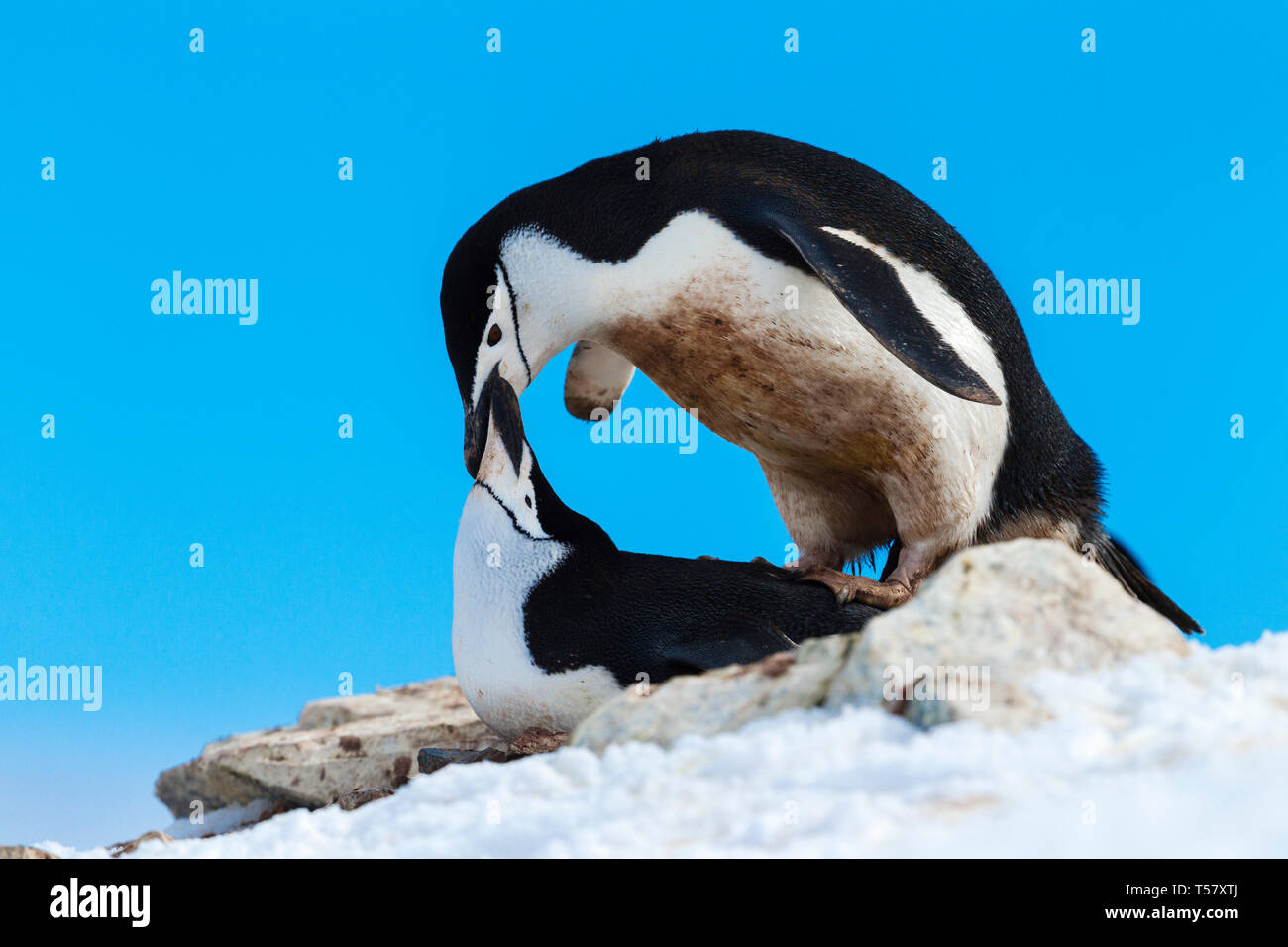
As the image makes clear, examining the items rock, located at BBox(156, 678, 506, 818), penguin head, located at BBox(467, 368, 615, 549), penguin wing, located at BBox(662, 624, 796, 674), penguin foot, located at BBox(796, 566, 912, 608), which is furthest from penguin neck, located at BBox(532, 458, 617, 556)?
rock, located at BBox(156, 678, 506, 818)

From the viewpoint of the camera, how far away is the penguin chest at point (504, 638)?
2.76 m

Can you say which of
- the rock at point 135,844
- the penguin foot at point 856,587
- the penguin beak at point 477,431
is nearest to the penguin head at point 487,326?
the penguin beak at point 477,431

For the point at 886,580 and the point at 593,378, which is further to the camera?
the point at 593,378

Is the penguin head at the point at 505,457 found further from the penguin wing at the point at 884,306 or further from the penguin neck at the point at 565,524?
the penguin wing at the point at 884,306

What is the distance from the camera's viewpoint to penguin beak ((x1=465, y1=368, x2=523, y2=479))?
3018mm

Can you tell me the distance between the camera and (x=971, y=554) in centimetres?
169

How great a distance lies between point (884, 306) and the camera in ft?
9.11

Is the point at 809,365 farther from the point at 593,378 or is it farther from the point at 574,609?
the point at 593,378

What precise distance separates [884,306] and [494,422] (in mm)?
995

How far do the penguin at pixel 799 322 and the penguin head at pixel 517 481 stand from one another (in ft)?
0.25

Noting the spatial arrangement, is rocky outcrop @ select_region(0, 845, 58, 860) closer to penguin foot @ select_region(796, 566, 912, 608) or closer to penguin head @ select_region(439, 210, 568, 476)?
penguin head @ select_region(439, 210, 568, 476)

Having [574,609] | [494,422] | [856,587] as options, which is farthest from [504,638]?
[856,587]

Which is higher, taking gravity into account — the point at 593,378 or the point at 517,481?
the point at 593,378
